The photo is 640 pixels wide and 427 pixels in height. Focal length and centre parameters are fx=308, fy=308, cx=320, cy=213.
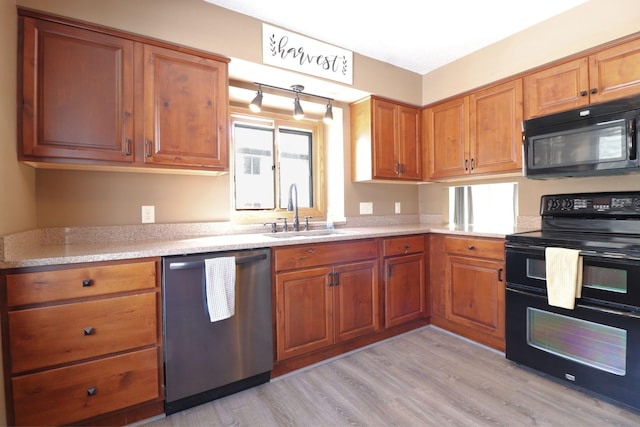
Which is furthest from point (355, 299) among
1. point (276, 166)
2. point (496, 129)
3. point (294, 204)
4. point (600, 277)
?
point (496, 129)

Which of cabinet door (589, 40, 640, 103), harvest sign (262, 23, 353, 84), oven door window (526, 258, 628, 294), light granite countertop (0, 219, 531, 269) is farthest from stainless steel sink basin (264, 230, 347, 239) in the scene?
cabinet door (589, 40, 640, 103)

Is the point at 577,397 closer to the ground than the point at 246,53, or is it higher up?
closer to the ground

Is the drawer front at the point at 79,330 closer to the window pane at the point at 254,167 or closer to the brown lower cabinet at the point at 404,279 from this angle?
the window pane at the point at 254,167

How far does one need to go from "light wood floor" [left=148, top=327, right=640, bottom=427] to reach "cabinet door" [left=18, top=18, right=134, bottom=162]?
1.57 metres

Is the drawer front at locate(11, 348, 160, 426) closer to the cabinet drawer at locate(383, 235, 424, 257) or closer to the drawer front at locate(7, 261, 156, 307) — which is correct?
the drawer front at locate(7, 261, 156, 307)

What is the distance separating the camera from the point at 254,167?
278 cm

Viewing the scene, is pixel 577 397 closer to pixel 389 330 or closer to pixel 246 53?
pixel 389 330

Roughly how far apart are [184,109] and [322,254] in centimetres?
133

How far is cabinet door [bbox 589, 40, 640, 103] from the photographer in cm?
191

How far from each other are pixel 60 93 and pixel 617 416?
Answer: 11.3ft

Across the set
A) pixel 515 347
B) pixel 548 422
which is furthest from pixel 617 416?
pixel 515 347

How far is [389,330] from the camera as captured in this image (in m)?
2.69

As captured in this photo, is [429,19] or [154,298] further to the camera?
[429,19]

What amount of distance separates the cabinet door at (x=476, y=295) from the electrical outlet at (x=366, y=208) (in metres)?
0.93
